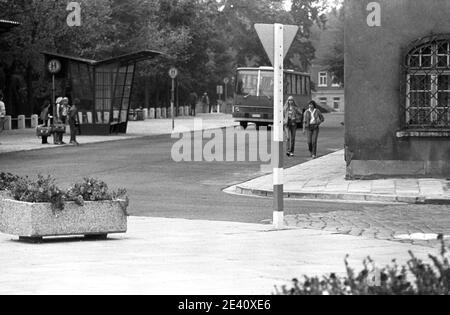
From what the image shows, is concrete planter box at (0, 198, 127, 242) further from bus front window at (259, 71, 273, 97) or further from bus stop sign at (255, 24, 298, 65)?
bus front window at (259, 71, 273, 97)

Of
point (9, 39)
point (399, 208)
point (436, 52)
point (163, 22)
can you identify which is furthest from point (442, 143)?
point (163, 22)

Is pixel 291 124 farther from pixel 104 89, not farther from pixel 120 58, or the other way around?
pixel 104 89

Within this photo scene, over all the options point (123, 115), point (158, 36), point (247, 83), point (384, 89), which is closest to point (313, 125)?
point (384, 89)

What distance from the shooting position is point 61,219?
13812 mm

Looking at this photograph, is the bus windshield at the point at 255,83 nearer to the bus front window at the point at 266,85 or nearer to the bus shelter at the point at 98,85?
the bus front window at the point at 266,85

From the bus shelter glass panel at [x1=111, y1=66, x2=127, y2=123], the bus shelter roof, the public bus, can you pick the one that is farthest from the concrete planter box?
the public bus

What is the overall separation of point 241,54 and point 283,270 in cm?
11120

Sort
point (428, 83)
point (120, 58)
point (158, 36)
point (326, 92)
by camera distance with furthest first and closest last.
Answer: point (326, 92) → point (158, 36) → point (120, 58) → point (428, 83)

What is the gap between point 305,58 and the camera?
123250 mm

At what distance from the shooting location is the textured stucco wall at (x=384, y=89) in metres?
24.8

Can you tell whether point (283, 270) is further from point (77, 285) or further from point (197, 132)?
point (197, 132)

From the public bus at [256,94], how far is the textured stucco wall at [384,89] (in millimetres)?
36433

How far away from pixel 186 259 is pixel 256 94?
52.4 metres

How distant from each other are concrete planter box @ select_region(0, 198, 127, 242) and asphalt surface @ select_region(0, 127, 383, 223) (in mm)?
3375
